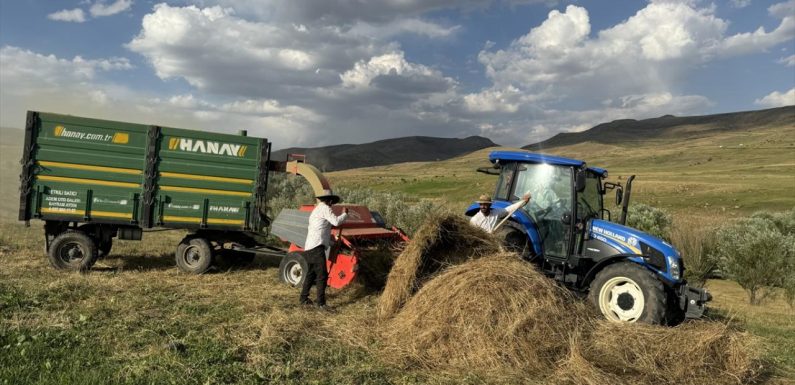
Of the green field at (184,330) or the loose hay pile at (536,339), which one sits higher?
the loose hay pile at (536,339)

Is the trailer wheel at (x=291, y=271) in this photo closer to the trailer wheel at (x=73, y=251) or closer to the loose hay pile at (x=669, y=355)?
the trailer wheel at (x=73, y=251)

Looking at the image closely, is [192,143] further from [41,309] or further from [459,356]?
[459,356]

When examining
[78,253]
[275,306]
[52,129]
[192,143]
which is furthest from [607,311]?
[52,129]

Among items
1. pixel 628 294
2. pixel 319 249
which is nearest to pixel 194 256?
pixel 319 249

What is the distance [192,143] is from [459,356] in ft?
21.4

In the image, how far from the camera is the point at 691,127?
17188 cm

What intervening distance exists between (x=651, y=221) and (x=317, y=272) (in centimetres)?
1468

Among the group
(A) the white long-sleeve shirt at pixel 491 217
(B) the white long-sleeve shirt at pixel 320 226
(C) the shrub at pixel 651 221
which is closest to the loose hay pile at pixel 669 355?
(A) the white long-sleeve shirt at pixel 491 217

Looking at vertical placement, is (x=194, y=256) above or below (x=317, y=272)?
below

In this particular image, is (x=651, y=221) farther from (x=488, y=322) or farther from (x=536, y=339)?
(x=488, y=322)

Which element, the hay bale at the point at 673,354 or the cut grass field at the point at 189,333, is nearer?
the cut grass field at the point at 189,333

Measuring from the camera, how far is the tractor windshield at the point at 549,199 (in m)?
7.46

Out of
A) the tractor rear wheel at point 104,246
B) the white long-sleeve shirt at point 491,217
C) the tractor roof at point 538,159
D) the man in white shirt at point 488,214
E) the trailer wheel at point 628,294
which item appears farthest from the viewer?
the tractor rear wheel at point 104,246

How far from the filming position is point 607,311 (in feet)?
22.3
